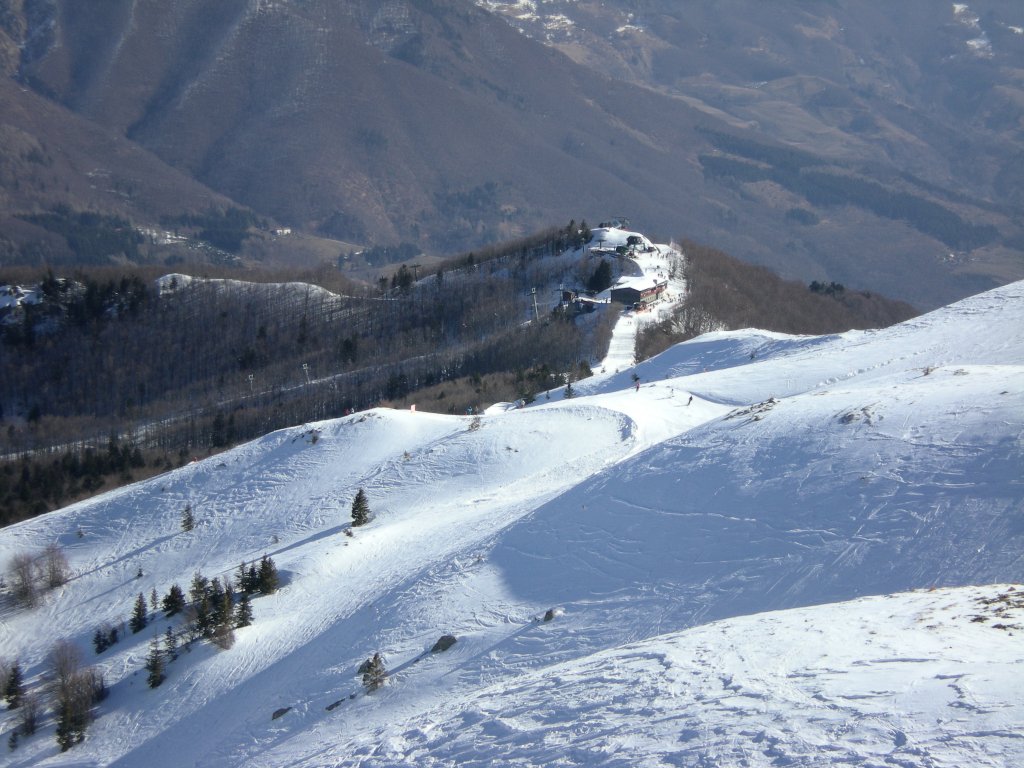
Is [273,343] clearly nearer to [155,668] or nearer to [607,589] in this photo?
[155,668]

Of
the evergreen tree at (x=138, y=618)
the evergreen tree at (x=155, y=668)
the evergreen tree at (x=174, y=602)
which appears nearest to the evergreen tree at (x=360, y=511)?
the evergreen tree at (x=174, y=602)

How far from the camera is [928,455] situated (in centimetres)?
2156

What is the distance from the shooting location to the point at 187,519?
35312 millimetres

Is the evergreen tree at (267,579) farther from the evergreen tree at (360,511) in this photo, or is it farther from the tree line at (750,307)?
the tree line at (750,307)

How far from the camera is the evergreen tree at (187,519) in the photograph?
34947 mm

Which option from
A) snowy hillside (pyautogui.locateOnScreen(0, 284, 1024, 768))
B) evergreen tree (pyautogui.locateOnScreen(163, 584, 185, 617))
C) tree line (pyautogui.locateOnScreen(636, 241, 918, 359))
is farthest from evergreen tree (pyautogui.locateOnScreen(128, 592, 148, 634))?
tree line (pyautogui.locateOnScreen(636, 241, 918, 359))

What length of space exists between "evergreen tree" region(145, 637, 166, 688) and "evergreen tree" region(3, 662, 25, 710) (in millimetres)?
4075

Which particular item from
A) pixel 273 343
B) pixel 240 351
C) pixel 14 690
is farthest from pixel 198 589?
pixel 240 351

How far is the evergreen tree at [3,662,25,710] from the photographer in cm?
2573

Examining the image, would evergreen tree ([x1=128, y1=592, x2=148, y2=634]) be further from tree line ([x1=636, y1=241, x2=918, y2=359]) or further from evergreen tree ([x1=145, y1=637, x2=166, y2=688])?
tree line ([x1=636, y1=241, x2=918, y2=359])

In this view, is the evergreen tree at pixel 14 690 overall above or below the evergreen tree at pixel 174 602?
below

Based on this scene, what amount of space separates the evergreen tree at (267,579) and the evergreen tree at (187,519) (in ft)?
30.7

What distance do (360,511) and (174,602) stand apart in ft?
20.1

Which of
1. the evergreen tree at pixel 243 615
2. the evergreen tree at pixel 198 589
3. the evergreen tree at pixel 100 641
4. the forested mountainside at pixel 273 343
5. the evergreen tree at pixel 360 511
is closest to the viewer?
the evergreen tree at pixel 243 615
